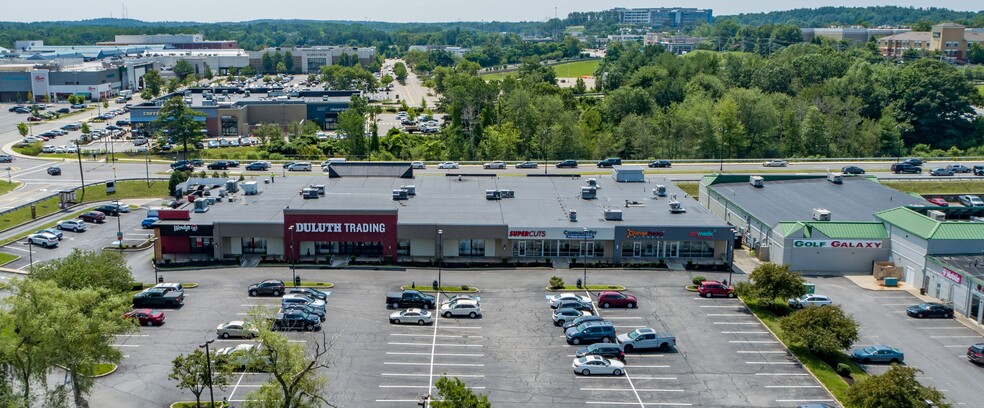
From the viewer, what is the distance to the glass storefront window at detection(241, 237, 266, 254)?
63.4 metres

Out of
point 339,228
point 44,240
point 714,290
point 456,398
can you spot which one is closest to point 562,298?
point 714,290

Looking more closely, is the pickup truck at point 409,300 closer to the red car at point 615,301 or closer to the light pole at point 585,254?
the red car at point 615,301

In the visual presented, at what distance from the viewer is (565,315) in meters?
49.3

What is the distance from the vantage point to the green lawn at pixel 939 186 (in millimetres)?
89375

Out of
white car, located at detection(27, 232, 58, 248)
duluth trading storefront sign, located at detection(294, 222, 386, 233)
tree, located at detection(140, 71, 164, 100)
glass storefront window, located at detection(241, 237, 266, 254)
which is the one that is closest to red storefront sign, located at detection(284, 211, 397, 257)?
duluth trading storefront sign, located at detection(294, 222, 386, 233)

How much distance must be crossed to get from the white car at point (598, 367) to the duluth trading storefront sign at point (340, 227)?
80.7 feet

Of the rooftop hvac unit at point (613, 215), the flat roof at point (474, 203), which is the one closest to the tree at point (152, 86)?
the flat roof at point (474, 203)

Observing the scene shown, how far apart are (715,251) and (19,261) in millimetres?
54339

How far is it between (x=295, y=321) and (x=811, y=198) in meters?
50.1

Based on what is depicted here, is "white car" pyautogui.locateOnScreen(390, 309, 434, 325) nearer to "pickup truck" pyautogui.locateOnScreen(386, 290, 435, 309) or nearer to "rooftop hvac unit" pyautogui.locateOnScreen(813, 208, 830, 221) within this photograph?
"pickup truck" pyautogui.locateOnScreen(386, 290, 435, 309)

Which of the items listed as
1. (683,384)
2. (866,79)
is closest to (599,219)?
(683,384)

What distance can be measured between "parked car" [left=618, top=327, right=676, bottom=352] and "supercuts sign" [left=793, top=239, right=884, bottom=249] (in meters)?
21.2

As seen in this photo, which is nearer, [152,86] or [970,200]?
[970,200]

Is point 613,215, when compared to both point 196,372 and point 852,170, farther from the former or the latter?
point 852,170
